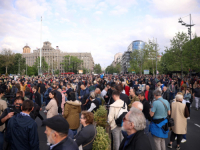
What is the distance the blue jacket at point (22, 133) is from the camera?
3.25m

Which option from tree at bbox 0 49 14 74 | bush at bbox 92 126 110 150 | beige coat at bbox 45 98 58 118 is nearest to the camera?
bush at bbox 92 126 110 150

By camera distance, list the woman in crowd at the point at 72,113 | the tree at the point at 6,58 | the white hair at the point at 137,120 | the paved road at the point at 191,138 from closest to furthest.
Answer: the white hair at the point at 137,120, the woman in crowd at the point at 72,113, the paved road at the point at 191,138, the tree at the point at 6,58

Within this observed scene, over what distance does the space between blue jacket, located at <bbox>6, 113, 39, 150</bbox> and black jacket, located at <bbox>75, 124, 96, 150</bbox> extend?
0.88 meters

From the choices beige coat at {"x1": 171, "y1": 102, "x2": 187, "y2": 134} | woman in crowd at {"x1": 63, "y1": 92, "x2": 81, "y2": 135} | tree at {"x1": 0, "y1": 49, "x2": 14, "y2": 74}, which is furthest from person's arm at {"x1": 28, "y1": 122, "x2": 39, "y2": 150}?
tree at {"x1": 0, "y1": 49, "x2": 14, "y2": 74}

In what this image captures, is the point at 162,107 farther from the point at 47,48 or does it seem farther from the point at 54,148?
the point at 47,48

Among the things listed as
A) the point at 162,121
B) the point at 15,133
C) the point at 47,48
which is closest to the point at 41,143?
the point at 15,133

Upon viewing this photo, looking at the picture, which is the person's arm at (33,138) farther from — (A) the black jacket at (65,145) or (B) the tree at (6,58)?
(B) the tree at (6,58)

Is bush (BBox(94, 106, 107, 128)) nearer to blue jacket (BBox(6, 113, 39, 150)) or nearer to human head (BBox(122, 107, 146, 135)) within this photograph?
blue jacket (BBox(6, 113, 39, 150))

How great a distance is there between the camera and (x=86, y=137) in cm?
329

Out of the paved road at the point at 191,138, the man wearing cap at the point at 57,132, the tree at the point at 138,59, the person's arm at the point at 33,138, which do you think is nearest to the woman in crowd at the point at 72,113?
the paved road at the point at 191,138

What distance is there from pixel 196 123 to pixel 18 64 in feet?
244

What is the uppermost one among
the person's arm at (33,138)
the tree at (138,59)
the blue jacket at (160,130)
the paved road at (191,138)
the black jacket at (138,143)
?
the tree at (138,59)

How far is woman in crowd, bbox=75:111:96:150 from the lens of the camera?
326 cm

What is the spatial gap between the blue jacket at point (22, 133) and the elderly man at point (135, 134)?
1.87 metres
